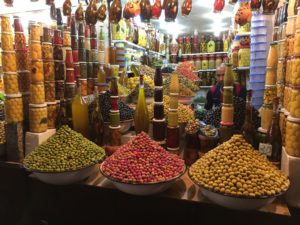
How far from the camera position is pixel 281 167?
48.1 inches

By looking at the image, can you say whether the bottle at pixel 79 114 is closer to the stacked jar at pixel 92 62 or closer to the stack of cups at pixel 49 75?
the stack of cups at pixel 49 75

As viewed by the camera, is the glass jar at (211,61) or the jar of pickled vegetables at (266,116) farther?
the glass jar at (211,61)

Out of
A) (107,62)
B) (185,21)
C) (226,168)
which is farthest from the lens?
(185,21)

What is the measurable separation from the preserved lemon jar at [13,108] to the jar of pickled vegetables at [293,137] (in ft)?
4.97

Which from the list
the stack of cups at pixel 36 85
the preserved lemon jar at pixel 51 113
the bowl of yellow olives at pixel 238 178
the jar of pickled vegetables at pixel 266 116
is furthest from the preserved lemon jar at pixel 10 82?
the jar of pickled vegetables at pixel 266 116

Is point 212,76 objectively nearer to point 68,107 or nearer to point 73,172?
point 68,107

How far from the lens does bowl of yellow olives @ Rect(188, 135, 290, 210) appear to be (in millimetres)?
929

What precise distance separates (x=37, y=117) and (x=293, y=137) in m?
1.40

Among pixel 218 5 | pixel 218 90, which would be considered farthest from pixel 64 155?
pixel 218 90

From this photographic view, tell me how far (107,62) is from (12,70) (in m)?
1.14

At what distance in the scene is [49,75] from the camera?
65.6 inches

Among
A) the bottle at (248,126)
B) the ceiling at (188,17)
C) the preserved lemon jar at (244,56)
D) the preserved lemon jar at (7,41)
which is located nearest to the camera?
the bottle at (248,126)

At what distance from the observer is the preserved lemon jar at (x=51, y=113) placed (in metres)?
1.69

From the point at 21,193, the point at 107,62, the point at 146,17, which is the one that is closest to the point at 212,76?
the point at 107,62
